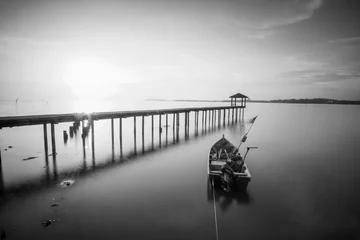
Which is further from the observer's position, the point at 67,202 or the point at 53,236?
the point at 67,202

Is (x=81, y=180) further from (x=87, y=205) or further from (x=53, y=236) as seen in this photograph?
(x=53, y=236)

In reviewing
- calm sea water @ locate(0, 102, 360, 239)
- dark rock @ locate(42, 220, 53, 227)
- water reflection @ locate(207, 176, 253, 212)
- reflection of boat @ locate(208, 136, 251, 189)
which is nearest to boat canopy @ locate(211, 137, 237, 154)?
reflection of boat @ locate(208, 136, 251, 189)

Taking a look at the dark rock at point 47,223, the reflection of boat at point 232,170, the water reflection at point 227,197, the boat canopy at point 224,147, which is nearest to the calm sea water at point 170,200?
the water reflection at point 227,197

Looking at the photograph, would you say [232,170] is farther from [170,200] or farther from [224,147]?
[224,147]

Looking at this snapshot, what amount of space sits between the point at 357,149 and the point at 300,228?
17.6m

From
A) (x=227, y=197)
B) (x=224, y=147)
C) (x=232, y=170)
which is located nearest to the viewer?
(x=232, y=170)

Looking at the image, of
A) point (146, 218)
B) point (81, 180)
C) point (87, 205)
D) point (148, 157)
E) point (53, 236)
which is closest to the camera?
point (53, 236)

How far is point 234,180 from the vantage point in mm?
7586

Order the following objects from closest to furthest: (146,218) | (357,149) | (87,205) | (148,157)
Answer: (146,218) → (87,205) → (148,157) → (357,149)

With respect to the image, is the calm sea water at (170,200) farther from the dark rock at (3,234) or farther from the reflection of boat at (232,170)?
the reflection of boat at (232,170)

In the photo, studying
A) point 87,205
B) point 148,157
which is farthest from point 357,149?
point 87,205

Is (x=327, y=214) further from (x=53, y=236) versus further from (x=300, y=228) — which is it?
(x=53, y=236)

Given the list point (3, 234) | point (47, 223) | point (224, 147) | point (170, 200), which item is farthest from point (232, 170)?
point (3, 234)

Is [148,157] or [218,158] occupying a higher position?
[218,158]
